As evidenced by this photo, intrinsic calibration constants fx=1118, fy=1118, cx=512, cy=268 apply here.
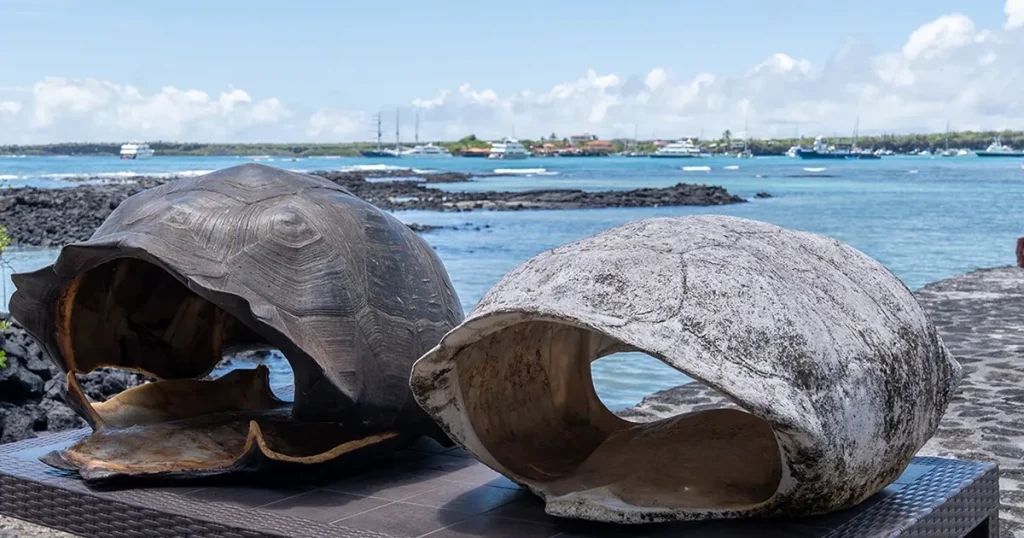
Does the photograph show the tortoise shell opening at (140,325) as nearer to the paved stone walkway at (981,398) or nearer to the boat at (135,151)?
the paved stone walkway at (981,398)

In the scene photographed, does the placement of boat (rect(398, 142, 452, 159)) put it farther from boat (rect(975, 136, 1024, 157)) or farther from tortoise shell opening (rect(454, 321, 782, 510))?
tortoise shell opening (rect(454, 321, 782, 510))

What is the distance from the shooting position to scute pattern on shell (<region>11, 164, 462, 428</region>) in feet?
13.3

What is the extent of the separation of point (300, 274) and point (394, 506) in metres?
0.95

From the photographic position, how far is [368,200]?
Answer: 28.6 meters

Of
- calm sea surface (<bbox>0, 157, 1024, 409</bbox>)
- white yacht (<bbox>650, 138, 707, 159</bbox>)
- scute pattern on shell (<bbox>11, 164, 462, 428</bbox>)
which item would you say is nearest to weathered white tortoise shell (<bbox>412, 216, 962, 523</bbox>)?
scute pattern on shell (<bbox>11, 164, 462, 428</bbox>)

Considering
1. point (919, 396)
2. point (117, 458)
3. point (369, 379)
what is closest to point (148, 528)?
point (117, 458)

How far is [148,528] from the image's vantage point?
12.7 feet

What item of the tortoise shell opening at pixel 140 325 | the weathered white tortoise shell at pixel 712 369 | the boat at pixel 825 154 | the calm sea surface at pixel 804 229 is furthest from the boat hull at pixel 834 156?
the weathered white tortoise shell at pixel 712 369

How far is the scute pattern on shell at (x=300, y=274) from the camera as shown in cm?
406

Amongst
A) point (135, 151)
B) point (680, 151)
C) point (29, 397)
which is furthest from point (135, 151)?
point (29, 397)

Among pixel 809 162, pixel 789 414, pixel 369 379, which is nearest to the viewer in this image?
pixel 789 414

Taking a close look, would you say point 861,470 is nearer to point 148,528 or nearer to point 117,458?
point 148,528

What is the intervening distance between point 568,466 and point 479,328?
0.87 m

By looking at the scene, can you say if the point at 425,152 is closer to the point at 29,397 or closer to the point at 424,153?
the point at 424,153
